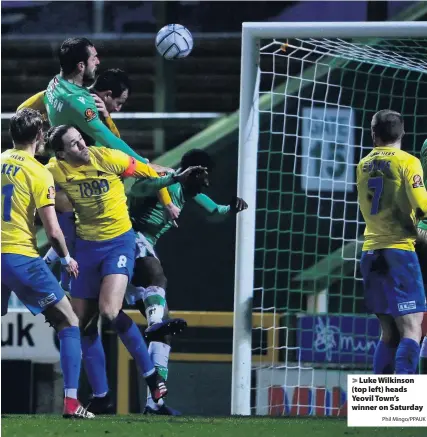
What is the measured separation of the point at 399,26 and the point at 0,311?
7.80ft

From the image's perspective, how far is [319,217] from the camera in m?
7.45

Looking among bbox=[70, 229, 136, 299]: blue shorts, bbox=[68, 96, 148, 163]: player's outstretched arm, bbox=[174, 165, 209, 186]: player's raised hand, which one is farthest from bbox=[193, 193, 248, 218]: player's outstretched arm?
bbox=[70, 229, 136, 299]: blue shorts

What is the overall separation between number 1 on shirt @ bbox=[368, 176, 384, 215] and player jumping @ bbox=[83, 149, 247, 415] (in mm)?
754

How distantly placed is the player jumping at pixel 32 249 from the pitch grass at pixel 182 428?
0.24m

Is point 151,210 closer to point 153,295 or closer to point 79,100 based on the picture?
point 153,295

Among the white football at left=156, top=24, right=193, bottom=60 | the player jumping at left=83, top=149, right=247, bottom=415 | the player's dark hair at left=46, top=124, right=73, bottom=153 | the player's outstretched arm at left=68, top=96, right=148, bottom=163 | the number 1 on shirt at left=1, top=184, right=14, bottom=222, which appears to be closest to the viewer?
the number 1 on shirt at left=1, top=184, right=14, bottom=222

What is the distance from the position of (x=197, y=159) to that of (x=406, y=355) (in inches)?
82.3

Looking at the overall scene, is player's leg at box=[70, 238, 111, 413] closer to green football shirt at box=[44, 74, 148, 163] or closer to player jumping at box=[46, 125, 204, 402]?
player jumping at box=[46, 125, 204, 402]

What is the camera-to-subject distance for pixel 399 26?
21.1 ft

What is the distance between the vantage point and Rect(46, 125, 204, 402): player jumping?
606cm

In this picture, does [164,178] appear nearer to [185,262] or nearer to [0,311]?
[0,311]

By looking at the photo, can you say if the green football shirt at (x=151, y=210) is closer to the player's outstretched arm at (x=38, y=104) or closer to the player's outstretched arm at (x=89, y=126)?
the player's outstretched arm at (x=89, y=126)

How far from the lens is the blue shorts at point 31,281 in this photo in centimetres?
557

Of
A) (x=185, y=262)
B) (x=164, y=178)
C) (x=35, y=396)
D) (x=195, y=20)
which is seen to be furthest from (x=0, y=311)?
(x=195, y=20)
